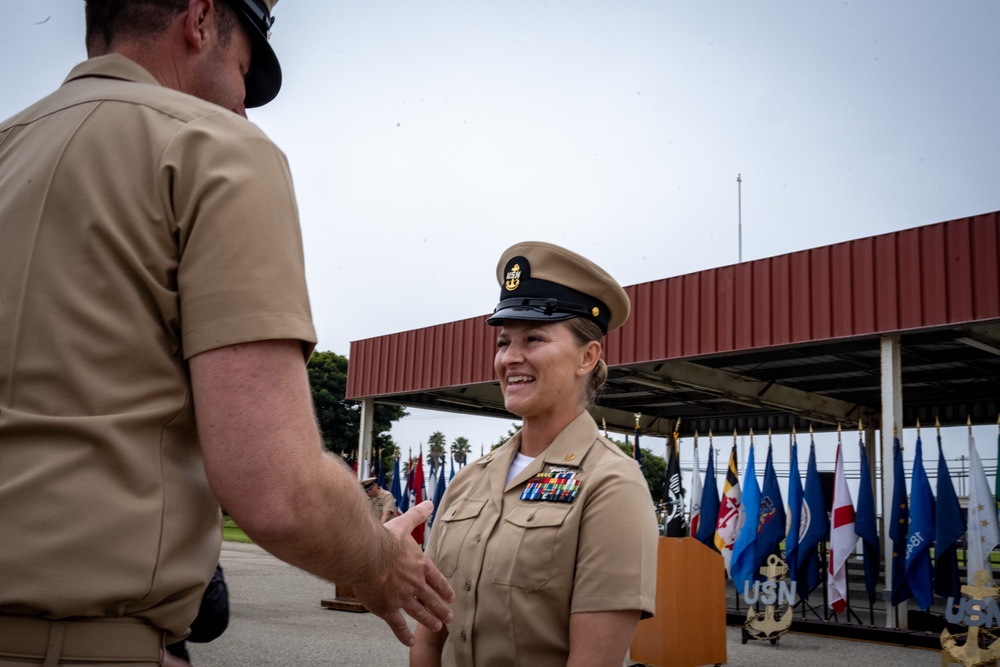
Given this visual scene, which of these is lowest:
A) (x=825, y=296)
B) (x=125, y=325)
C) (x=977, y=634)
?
(x=977, y=634)

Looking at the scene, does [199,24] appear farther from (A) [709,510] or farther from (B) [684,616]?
(A) [709,510]

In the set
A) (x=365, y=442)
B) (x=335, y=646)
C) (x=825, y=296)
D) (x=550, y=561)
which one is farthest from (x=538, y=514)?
(x=365, y=442)

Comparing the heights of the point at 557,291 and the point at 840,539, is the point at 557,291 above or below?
above

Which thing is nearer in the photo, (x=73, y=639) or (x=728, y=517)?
(x=73, y=639)

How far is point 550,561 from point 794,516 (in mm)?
9060

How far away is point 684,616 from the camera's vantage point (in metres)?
7.21

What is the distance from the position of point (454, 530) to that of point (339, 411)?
145ft

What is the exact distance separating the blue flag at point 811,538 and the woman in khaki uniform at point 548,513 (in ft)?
28.0

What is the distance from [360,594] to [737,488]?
1068cm

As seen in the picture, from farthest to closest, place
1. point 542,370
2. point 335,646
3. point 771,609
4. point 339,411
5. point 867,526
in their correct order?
point 339,411 → point 867,526 → point 771,609 → point 335,646 → point 542,370

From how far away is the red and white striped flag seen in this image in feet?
31.8

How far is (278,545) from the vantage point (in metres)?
1.06

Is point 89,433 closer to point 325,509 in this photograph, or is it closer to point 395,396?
point 325,509

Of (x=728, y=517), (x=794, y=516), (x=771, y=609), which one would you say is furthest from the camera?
(x=728, y=517)
